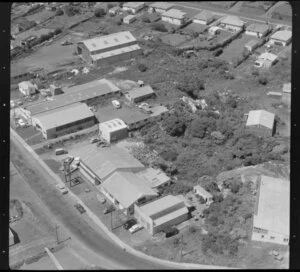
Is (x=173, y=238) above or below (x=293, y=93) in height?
below

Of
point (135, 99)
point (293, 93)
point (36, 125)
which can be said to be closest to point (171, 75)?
point (135, 99)

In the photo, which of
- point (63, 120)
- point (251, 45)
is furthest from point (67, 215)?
point (251, 45)

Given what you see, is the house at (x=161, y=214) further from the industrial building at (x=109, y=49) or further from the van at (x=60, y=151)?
the industrial building at (x=109, y=49)

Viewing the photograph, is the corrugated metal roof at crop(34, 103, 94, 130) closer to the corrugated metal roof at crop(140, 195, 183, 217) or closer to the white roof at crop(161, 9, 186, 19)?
the corrugated metal roof at crop(140, 195, 183, 217)

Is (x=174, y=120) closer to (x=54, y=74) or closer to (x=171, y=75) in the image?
(x=171, y=75)

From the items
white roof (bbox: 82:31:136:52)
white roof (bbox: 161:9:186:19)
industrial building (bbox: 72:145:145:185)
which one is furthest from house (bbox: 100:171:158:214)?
white roof (bbox: 161:9:186:19)

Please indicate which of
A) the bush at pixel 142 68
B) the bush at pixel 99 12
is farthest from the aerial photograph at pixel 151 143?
the bush at pixel 99 12
